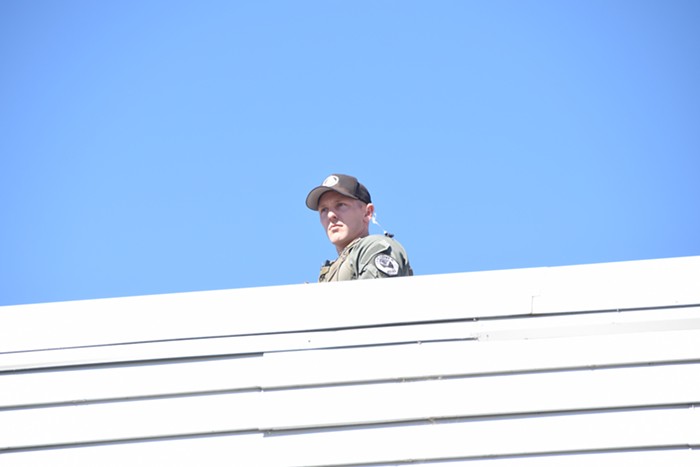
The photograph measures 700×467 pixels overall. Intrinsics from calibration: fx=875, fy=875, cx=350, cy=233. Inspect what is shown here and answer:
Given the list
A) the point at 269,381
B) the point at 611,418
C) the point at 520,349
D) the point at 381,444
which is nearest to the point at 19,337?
the point at 269,381

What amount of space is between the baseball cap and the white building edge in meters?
1.60

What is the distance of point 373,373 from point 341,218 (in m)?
1.79

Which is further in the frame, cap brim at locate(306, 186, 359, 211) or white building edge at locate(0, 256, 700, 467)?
cap brim at locate(306, 186, 359, 211)

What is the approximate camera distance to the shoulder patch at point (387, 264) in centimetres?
404

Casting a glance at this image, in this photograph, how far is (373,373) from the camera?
327 cm

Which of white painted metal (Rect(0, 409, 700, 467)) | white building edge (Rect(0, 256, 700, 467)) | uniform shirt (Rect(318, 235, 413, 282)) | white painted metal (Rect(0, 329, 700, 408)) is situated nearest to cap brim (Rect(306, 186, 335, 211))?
uniform shirt (Rect(318, 235, 413, 282))

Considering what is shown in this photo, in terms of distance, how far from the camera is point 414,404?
323cm

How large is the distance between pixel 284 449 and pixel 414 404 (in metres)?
0.51

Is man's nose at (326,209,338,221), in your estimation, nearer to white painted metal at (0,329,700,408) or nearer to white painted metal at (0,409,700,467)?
white painted metal at (0,329,700,408)

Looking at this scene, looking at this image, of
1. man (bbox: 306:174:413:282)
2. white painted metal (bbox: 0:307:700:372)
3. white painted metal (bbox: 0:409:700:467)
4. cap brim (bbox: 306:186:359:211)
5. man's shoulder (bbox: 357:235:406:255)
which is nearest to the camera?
white painted metal (bbox: 0:409:700:467)

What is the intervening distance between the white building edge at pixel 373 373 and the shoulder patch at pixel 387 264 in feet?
2.23

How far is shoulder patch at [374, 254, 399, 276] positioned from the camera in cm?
404

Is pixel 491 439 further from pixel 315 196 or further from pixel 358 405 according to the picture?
pixel 315 196

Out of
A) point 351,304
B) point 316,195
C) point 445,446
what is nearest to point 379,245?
point 316,195
